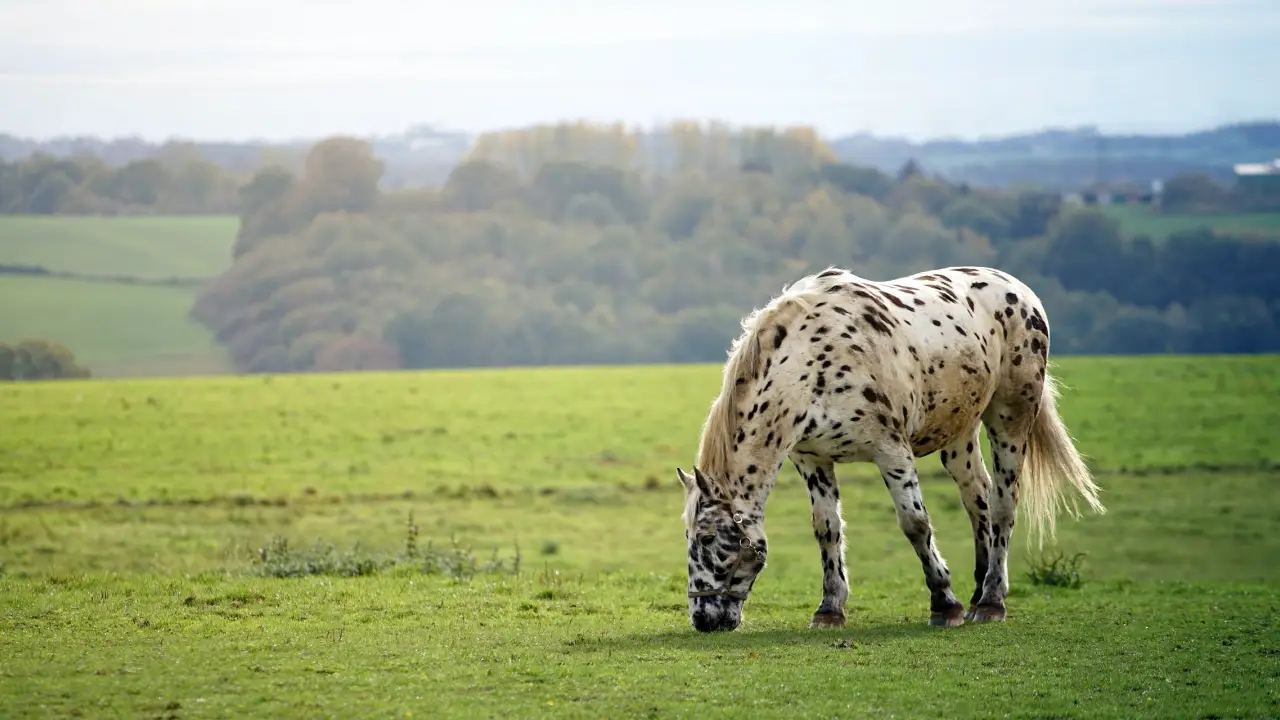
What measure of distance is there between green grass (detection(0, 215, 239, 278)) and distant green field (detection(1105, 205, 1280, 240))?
200 ft

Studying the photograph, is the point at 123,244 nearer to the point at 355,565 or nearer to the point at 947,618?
the point at 355,565

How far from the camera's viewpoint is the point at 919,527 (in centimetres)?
1023

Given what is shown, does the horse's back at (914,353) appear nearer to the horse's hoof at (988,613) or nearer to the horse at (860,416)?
the horse at (860,416)

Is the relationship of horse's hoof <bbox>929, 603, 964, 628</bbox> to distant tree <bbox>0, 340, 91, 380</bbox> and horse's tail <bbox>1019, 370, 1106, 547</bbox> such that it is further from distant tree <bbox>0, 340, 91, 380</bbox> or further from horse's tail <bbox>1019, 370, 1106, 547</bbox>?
distant tree <bbox>0, 340, 91, 380</bbox>

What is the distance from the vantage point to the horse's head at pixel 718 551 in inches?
387

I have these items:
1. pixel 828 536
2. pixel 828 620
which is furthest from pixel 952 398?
pixel 828 620

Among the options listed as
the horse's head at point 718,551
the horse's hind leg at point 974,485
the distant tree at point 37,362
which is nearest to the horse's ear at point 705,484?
the horse's head at point 718,551

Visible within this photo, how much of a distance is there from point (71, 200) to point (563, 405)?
2430 inches

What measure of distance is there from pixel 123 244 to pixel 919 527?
8953 cm

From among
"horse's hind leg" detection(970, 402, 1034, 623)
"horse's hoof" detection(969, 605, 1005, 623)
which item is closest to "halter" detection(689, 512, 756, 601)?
"horse's hoof" detection(969, 605, 1005, 623)

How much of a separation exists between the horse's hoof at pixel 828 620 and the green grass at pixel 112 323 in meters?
61.6

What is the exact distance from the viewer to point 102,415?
37.5m

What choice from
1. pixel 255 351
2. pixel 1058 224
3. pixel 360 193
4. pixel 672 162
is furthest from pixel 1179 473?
pixel 672 162

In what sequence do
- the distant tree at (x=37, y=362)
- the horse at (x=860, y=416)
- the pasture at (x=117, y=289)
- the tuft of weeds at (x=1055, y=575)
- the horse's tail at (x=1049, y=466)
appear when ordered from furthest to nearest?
the pasture at (x=117, y=289)
the distant tree at (x=37, y=362)
the tuft of weeds at (x=1055, y=575)
the horse's tail at (x=1049, y=466)
the horse at (x=860, y=416)
